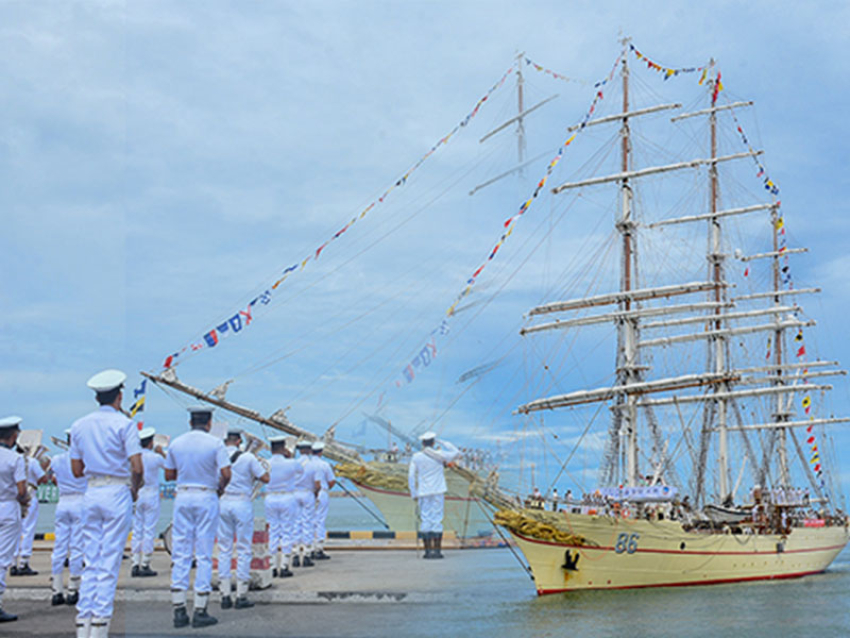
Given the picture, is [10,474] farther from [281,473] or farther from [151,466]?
[281,473]

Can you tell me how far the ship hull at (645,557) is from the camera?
2123cm

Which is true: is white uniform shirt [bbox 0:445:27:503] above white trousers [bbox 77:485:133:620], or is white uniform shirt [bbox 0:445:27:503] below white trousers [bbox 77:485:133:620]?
above

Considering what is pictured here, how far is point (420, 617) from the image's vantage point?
37.0 ft

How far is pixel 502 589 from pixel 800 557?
74.7 ft

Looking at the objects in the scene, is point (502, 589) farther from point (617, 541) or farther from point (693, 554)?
point (693, 554)

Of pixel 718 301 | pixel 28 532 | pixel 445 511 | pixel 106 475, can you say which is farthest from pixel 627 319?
pixel 106 475

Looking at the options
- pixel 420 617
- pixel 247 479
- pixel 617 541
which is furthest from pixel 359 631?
pixel 617 541

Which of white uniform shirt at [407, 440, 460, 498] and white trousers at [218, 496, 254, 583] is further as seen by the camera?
white uniform shirt at [407, 440, 460, 498]

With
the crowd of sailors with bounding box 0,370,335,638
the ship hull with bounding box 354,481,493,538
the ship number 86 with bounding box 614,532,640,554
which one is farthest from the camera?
the ship hull with bounding box 354,481,493,538

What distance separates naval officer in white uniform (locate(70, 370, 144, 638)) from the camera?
8.20 metres

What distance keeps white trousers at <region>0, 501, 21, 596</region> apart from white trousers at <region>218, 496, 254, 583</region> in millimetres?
2318

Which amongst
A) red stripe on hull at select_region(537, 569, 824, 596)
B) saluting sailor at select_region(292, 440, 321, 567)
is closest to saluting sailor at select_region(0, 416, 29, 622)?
saluting sailor at select_region(292, 440, 321, 567)

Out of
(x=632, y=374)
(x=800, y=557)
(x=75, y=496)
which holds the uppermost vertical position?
(x=632, y=374)

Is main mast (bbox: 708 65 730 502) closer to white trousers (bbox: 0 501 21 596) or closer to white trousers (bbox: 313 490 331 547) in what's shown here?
white trousers (bbox: 313 490 331 547)
